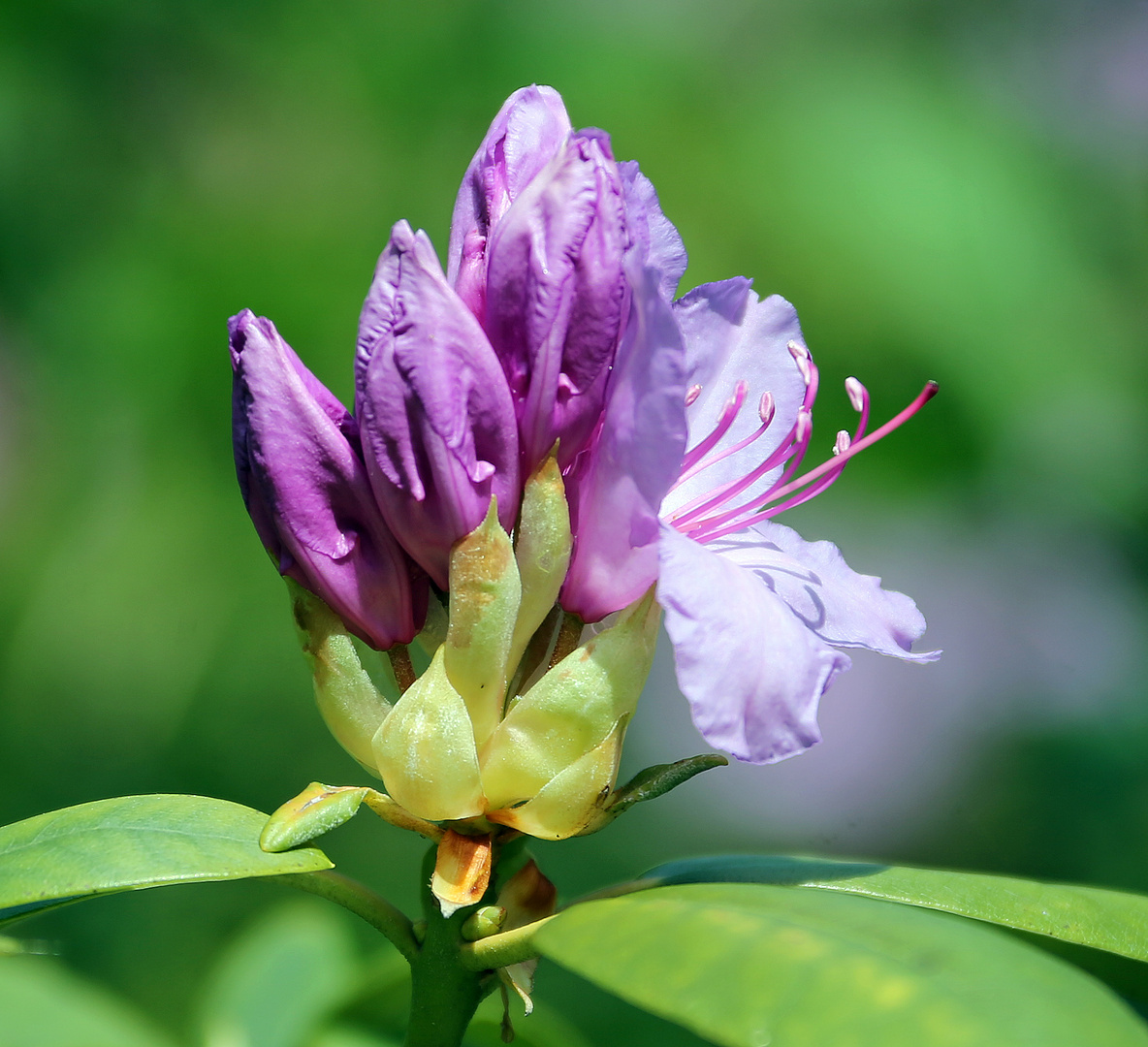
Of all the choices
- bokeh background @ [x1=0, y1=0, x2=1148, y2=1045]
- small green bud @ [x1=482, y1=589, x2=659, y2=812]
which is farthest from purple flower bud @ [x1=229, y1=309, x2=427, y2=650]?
bokeh background @ [x1=0, y1=0, x2=1148, y2=1045]

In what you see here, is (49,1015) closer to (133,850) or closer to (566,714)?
(133,850)

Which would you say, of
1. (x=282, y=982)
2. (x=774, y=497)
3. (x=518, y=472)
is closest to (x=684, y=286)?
(x=282, y=982)

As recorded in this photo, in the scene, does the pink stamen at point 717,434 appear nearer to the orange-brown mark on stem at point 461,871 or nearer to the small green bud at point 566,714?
the small green bud at point 566,714

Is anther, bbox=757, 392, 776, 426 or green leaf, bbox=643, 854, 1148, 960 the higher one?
anther, bbox=757, 392, 776, 426

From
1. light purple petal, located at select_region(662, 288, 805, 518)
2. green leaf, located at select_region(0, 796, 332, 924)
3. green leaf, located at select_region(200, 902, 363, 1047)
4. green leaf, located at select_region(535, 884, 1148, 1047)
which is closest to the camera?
green leaf, located at select_region(535, 884, 1148, 1047)

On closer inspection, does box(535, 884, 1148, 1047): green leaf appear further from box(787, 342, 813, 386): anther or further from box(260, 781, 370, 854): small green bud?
box(787, 342, 813, 386): anther

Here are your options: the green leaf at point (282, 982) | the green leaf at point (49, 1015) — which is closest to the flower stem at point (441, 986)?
the green leaf at point (49, 1015)
